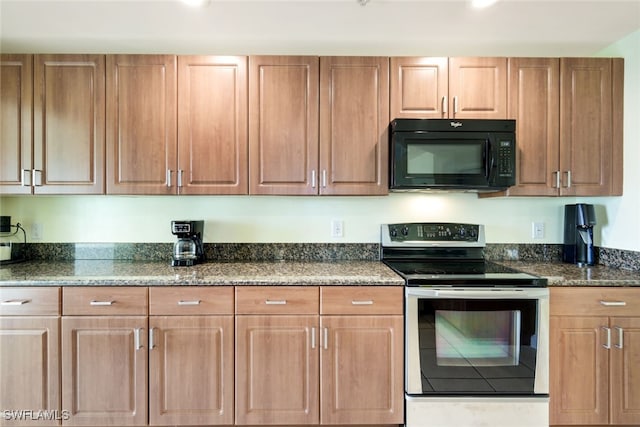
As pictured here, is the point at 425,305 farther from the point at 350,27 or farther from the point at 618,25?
the point at 618,25

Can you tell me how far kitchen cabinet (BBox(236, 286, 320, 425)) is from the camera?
1.65 metres

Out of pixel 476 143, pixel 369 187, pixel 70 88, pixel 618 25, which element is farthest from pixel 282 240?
pixel 618 25

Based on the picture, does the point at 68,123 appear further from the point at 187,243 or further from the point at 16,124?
the point at 187,243

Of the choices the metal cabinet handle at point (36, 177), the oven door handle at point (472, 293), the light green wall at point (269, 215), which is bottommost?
the oven door handle at point (472, 293)

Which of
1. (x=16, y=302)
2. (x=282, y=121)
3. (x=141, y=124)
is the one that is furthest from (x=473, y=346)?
(x=16, y=302)

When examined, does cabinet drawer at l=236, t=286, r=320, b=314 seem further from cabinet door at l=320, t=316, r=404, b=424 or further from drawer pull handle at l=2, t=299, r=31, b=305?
drawer pull handle at l=2, t=299, r=31, b=305

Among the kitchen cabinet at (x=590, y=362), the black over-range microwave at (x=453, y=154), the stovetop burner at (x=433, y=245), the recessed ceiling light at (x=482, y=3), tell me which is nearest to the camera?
the recessed ceiling light at (x=482, y=3)

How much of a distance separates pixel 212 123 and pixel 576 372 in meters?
2.52

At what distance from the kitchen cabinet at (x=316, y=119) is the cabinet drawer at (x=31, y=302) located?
3.94ft

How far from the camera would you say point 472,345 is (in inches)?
64.7

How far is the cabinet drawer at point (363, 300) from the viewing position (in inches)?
65.2

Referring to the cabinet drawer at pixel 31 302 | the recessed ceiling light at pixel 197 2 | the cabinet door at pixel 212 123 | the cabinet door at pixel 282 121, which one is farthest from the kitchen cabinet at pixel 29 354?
the recessed ceiling light at pixel 197 2

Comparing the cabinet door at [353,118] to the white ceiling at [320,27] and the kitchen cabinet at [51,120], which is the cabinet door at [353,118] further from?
the kitchen cabinet at [51,120]

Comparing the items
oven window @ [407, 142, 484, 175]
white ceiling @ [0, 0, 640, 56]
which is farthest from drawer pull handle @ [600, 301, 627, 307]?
white ceiling @ [0, 0, 640, 56]
